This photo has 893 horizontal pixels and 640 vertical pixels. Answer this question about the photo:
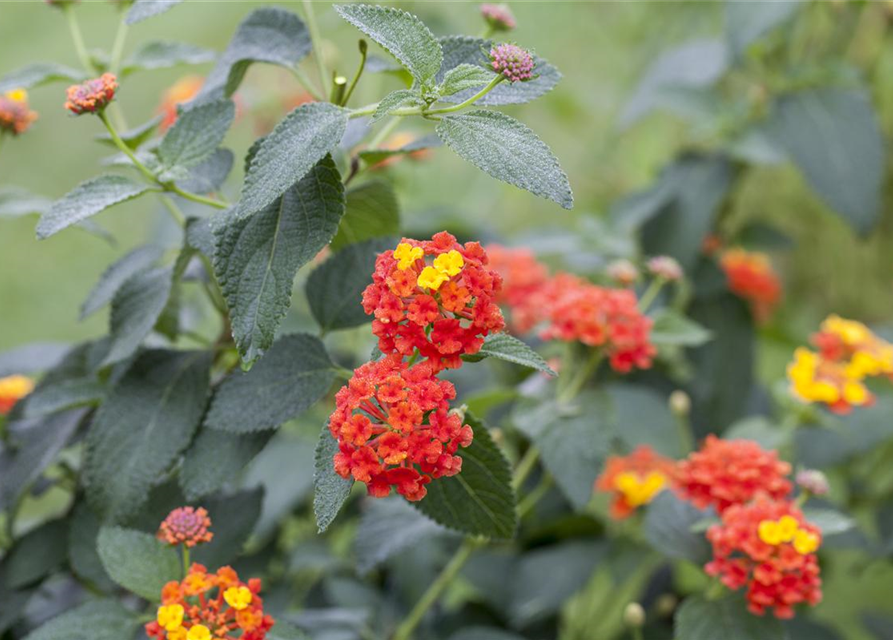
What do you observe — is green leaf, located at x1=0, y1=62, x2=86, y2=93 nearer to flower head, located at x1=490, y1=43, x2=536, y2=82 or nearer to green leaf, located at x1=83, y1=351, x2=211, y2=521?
green leaf, located at x1=83, y1=351, x2=211, y2=521

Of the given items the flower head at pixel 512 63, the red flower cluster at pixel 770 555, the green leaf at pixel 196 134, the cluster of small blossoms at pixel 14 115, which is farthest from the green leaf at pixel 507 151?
the cluster of small blossoms at pixel 14 115

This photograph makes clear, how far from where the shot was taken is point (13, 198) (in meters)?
0.65

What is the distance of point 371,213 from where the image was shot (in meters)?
0.58

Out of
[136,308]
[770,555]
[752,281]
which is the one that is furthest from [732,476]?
[752,281]

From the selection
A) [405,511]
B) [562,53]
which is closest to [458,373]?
[405,511]

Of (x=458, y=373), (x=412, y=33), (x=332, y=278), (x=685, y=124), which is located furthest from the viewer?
(x=685, y=124)

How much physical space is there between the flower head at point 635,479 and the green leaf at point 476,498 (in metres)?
0.22

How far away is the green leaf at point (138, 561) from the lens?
473mm

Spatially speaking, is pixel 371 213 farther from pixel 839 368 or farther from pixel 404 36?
pixel 839 368

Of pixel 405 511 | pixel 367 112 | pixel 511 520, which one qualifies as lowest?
pixel 405 511

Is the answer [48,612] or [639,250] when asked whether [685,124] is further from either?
[48,612]

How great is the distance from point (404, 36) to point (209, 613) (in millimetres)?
286

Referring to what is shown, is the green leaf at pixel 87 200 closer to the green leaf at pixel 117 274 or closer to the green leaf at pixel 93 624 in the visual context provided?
the green leaf at pixel 117 274

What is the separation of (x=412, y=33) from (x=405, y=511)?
354mm
